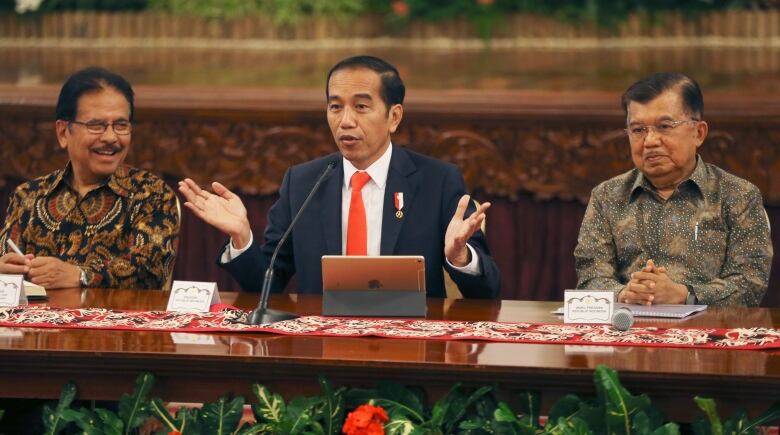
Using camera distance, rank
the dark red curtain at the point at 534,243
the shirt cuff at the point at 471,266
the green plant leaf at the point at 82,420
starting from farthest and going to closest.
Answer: the dark red curtain at the point at 534,243 → the shirt cuff at the point at 471,266 → the green plant leaf at the point at 82,420

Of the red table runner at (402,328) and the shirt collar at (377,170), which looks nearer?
the red table runner at (402,328)

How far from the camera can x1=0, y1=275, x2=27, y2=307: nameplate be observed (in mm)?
3010

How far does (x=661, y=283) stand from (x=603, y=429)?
2.90 feet

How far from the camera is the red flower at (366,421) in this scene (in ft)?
7.40

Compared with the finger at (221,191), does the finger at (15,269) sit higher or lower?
lower

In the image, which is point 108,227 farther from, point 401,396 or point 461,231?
point 401,396

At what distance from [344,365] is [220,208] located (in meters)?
0.94

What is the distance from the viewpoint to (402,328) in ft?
9.01

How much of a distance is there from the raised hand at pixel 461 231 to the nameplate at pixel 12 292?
39.9 inches

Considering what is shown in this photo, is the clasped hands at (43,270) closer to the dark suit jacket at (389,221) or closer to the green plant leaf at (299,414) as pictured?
the dark suit jacket at (389,221)

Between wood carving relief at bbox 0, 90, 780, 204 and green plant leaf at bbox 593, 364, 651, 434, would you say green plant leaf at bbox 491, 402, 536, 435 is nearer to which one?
green plant leaf at bbox 593, 364, 651, 434

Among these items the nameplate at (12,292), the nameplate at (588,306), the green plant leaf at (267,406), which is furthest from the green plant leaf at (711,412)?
the nameplate at (12,292)

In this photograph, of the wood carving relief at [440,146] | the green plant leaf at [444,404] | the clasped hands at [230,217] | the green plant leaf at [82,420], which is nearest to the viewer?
the green plant leaf at [444,404]

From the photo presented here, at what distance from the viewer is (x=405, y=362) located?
2.36 metres
